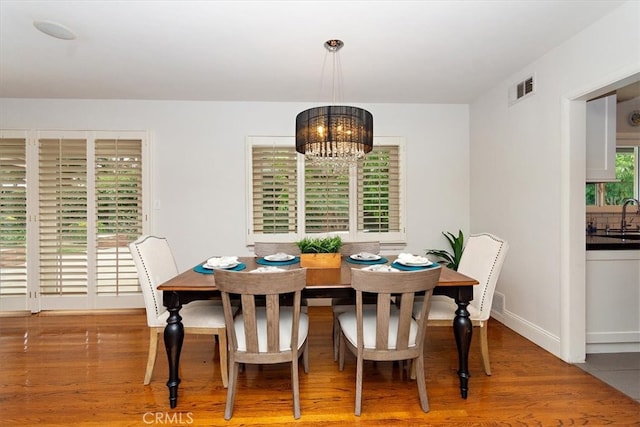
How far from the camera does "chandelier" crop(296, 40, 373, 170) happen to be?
90.8 inches

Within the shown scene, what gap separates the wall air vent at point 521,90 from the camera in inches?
114

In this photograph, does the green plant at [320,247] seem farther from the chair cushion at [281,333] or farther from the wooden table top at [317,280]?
the chair cushion at [281,333]

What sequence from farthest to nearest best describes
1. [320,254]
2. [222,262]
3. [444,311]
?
[320,254] → [222,262] → [444,311]

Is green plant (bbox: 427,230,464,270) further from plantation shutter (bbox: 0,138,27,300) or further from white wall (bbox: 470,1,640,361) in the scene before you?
plantation shutter (bbox: 0,138,27,300)

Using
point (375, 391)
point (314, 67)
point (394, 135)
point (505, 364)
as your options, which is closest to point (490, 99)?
point (394, 135)

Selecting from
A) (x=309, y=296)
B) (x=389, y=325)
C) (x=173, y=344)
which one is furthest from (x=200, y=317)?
(x=389, y=325)

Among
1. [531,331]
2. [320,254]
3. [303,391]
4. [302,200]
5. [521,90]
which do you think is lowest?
[303,391]

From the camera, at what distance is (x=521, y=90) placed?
3.01 m

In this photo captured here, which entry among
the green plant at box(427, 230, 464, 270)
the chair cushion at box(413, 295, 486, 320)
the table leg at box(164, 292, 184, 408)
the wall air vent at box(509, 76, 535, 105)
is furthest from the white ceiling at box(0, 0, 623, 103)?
the chair cushion at box(413, 295, 486, 320)

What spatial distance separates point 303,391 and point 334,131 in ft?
5.81

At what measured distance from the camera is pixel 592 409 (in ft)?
6.24

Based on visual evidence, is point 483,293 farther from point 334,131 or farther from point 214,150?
point 214,150

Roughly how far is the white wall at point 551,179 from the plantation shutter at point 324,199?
5.54 feet

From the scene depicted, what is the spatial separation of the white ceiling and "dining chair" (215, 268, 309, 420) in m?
1.67
